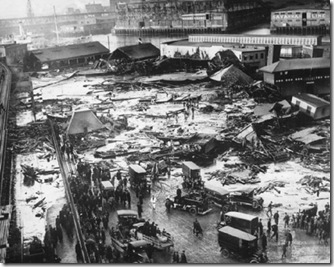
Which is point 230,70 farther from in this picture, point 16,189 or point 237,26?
point 237,26

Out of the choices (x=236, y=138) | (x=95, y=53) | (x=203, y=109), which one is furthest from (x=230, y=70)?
(x=95, y=53)

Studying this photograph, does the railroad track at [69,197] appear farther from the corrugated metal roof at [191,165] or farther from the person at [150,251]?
the corrugated metal roof at [191,165]

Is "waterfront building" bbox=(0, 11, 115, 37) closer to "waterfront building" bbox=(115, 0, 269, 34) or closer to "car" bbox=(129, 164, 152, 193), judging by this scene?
"car" bbox=(129, 164, 152, 193)

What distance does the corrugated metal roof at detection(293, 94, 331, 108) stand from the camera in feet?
24.9

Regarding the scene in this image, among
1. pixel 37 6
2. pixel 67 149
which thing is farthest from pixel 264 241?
pixel 37 6

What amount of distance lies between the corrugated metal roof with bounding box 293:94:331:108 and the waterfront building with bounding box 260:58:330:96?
0.09 metres

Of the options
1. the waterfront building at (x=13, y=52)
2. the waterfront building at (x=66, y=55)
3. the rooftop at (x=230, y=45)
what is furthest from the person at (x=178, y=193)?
the rooftop at (x=230, y=45)

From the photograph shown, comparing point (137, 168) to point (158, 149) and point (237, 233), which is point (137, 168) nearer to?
point (158, 149)

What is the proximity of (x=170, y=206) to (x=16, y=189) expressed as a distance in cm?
274

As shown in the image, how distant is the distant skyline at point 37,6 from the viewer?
7270mm

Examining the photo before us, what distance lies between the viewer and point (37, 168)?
7.74 metres

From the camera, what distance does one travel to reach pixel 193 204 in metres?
6.62

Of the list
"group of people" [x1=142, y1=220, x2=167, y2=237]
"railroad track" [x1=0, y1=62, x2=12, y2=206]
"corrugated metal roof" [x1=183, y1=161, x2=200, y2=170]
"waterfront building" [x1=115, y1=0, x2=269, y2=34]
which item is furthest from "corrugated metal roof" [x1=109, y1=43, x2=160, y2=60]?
"group of people" [x1=142, y1=220, x2=167, y2=237]

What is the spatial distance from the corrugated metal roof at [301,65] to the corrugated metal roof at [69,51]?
5720 mm
